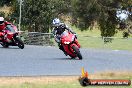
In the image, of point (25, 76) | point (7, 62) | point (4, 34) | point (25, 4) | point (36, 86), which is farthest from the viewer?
point (25, 4)

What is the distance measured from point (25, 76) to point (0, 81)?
1260 millimetres

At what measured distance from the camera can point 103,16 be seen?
5238 centimetres

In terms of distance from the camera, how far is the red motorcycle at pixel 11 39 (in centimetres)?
2544

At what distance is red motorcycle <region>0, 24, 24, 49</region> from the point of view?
83.5 feet

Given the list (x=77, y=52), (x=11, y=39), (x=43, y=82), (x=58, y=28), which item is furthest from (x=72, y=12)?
(x=43, y=82)

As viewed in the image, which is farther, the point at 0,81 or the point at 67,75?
the point at 67,75

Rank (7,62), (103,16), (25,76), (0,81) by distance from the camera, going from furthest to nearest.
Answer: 1. (103,16)
2. (7,62)
3. (25,76)
4. (0,81)

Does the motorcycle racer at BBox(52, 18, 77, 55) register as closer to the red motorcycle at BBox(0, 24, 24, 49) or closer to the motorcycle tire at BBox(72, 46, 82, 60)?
the motorcycle tire at BBox(72, 46, 82, 60)

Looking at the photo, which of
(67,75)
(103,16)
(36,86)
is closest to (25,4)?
(103,16)

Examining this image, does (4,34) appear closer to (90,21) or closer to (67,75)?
(67,75)

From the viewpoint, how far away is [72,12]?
188ft

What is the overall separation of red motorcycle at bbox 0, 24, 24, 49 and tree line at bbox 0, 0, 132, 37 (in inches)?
600

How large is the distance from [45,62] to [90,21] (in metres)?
37.6

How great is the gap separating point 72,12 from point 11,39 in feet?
105
